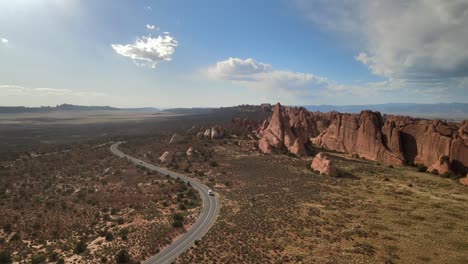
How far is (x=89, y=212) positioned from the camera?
49438 millimetres

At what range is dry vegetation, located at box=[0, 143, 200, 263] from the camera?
36.4 meters

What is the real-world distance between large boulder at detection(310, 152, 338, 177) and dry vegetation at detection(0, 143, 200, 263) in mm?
31773

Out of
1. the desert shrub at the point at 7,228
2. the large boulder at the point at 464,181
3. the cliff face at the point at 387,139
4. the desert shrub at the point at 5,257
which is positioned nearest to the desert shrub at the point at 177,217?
the desert shrub at the point at 5,257

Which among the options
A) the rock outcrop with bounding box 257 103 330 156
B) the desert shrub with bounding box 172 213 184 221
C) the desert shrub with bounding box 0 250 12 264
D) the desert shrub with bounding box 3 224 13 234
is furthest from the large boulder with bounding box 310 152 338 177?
Answer: the desert shrub with bounding box 3 224 13 234

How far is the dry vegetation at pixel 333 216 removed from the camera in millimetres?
34688

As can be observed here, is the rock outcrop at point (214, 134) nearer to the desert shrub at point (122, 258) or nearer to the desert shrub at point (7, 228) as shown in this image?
the desert shrub at point (7, 228)

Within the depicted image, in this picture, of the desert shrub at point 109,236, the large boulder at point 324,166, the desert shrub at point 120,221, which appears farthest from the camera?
the large boulder at point 324,166

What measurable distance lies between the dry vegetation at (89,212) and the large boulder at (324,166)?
104 ft

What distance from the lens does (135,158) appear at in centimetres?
9594

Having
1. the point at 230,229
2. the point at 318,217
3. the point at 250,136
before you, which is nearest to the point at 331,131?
the point at 250,136

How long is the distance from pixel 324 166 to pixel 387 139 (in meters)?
30.5

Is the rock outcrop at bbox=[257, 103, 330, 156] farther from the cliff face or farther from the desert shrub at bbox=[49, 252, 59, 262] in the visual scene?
the desert shrub at bbox=[49, 252, 59, 262]

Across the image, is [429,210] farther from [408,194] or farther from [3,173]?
[3,173]

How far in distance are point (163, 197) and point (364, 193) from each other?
38642 mm
